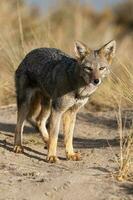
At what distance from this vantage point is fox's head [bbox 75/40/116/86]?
8039mm

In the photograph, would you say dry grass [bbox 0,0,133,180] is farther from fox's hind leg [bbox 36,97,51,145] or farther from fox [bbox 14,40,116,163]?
fox's hind leg [bbox 36,97,51,145]

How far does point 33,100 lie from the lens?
9.23m

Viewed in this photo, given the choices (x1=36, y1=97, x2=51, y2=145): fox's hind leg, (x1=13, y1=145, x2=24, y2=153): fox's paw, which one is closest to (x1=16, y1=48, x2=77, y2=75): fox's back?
(x1=36, y1=97, x2=51, y2=145): fox's hind leg

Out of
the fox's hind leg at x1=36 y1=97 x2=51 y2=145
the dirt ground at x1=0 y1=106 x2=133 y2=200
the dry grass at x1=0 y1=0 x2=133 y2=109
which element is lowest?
the dirt ground at x1=0 y1=106 x2=133 y2=200

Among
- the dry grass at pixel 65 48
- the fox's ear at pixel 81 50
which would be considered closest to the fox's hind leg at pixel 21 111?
the fox's ear at pixel 81 50

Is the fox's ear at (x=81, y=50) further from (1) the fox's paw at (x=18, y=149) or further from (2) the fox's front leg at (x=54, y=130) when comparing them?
(1) the fox's paw at (x=18, y=149)

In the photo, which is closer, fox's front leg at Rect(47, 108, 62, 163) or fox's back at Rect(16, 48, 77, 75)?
fox's front leg at Rect(47, 108, 62, 163)

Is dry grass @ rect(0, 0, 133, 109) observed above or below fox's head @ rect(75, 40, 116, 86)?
above

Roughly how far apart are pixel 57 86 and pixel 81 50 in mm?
524

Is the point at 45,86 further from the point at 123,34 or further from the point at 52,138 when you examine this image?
the point at 123,34

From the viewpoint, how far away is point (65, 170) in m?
7.45

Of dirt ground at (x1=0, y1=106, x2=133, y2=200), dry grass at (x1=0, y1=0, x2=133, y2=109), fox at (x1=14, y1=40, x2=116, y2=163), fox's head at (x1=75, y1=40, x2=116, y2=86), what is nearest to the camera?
dirt ground at (x1=0, y1=106, x2=133, y2=200)

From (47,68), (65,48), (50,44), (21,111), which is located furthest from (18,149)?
(65,48)

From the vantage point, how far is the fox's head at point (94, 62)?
26.4 ft
